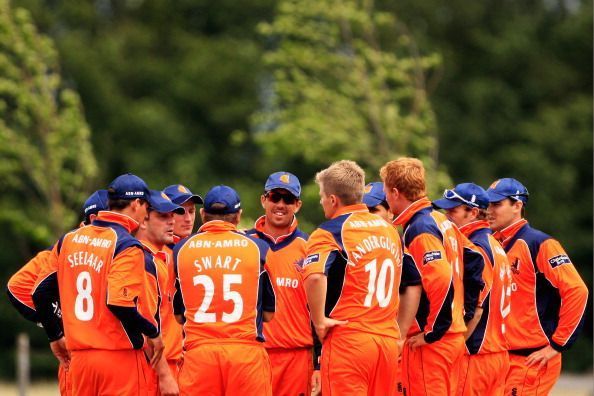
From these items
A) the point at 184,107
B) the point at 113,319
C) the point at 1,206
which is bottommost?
the point at 113,319

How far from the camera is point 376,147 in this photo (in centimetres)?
2906

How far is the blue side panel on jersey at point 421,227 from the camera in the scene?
32.7 ft

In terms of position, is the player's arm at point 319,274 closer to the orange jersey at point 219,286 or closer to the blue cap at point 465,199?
the orange jersey at point 219,286

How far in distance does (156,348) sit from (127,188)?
1233 millimetres

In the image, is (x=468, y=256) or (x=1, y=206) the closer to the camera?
(x=468, y=256)

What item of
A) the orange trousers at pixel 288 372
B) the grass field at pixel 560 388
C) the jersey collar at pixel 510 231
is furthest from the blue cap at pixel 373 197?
the grass field at pixel 560 388

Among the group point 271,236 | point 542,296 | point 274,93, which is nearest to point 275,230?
point 271,236

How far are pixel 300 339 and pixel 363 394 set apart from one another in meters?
1.86

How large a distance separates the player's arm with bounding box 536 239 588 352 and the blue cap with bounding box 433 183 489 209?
2.54ft

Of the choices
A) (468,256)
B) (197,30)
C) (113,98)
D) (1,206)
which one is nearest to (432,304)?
(468,256)

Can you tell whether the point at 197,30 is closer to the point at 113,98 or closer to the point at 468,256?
the point at 113,98

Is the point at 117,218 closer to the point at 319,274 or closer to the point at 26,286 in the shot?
the point at 319,274

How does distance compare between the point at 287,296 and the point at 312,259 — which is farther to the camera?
the point at 287,296

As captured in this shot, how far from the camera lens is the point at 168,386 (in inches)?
372
